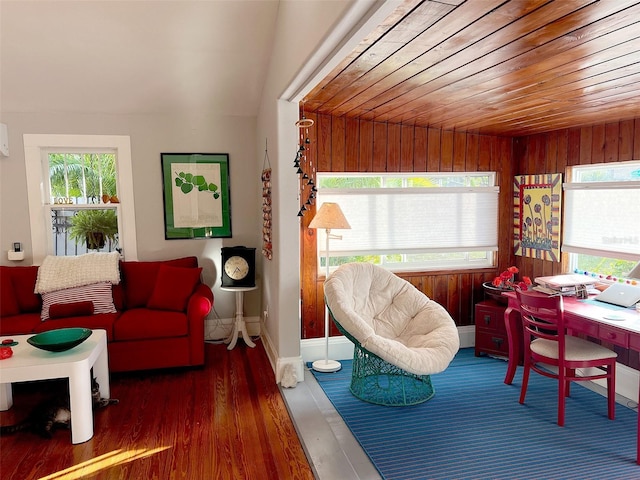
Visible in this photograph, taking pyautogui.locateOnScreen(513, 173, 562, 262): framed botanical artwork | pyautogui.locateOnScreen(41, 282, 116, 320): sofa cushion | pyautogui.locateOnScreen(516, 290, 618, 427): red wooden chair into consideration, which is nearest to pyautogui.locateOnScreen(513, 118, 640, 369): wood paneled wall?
pyautogui.locateOnScreen(513, 173, 562, 262): framed botanical artwork

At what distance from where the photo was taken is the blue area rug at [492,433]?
8.44 ft

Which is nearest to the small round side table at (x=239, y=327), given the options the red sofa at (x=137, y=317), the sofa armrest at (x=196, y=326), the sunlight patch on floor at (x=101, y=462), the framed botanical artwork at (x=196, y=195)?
the red sofa at (x=137, y=317)

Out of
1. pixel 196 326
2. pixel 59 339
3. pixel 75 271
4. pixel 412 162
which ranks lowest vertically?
pixel 196 326

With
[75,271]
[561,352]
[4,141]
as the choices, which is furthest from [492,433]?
[4,141]

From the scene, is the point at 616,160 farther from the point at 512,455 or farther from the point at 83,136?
the point at 83,136

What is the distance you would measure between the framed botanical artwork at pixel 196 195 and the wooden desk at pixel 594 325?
110 inches

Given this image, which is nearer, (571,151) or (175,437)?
(175,437)

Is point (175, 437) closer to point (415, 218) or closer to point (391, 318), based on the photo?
point (391, 318)

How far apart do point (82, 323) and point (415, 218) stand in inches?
117

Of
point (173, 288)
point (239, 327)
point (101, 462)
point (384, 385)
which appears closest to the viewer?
point (101, 462)

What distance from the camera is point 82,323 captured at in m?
3.73

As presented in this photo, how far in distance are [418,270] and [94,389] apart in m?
2.88

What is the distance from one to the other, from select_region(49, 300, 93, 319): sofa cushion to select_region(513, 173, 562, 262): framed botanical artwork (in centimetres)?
393

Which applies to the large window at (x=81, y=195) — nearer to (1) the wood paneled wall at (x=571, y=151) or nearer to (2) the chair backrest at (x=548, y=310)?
(2) the chair backrest at (x=548, y=310)
